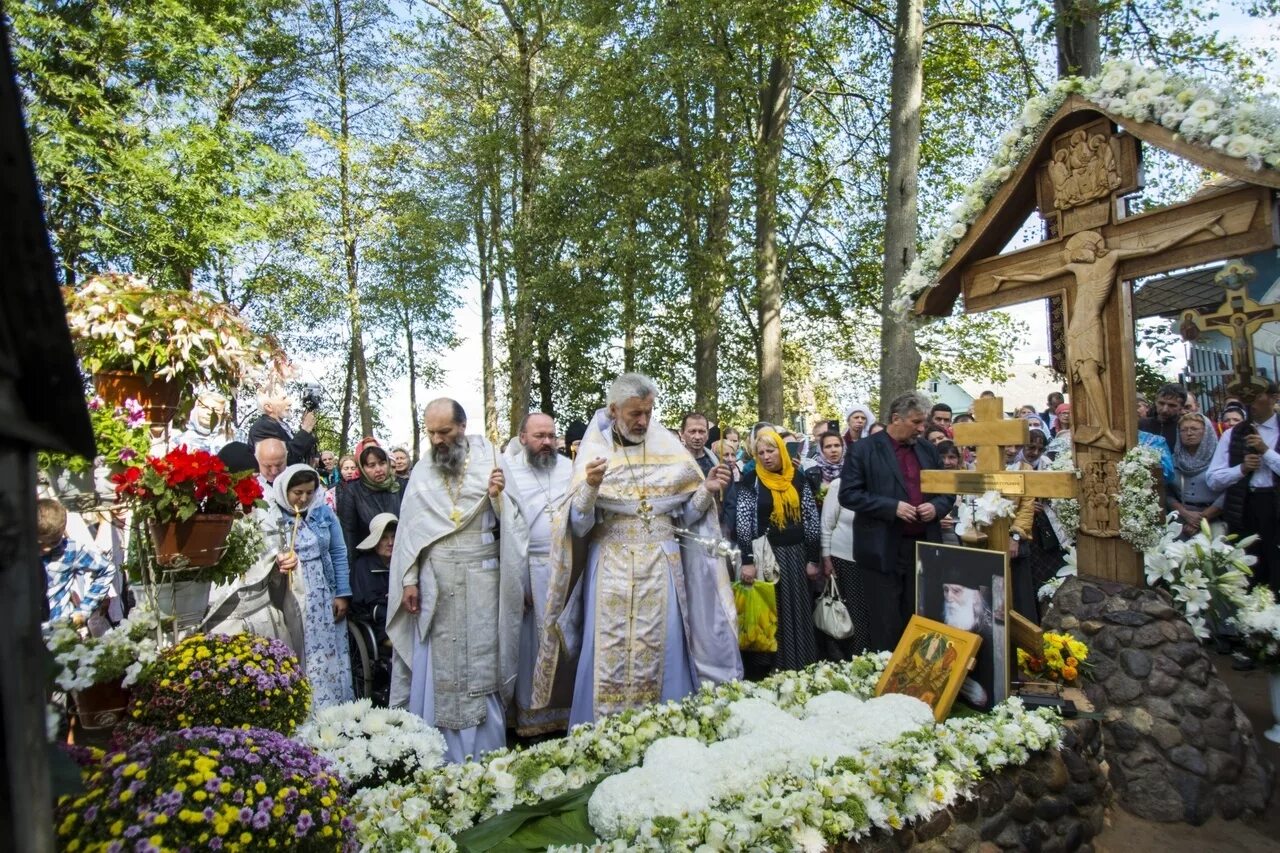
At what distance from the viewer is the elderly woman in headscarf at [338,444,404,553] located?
22.7 ft

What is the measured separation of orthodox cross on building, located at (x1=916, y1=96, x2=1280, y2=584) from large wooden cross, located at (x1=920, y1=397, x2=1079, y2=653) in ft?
0.95

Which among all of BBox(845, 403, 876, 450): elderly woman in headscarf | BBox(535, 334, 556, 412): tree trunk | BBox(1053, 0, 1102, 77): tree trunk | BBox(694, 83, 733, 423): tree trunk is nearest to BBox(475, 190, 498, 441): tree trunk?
BBox(535, 334, 556, 412): tree trunk

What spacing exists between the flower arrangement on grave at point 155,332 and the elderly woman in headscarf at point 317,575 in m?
1.15

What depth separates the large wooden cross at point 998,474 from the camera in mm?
4031

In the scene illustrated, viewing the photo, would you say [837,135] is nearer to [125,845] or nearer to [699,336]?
[699,336]

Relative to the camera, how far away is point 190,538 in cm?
318

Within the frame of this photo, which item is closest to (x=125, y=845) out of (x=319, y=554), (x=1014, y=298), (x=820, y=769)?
(x=820, y=769)

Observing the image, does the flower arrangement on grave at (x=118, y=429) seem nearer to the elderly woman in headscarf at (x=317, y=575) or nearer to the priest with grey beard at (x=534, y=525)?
the elderly woman in headscarf at (x=317, y=575)

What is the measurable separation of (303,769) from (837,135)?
18629mm

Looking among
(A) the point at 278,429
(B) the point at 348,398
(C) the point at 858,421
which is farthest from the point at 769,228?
(B) the point at 348,398

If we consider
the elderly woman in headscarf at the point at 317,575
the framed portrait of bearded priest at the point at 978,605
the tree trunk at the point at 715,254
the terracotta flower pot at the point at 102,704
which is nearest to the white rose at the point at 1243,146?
the framed portrait of bearded priest at the point at 978,605

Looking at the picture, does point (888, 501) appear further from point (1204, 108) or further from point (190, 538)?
point (190, 538)

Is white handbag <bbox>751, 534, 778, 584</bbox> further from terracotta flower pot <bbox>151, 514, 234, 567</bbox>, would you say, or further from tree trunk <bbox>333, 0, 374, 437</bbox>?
tree trunk <bbox>333, 0, 374, 437</bbox>

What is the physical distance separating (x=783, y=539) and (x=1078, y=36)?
6.70 meters
